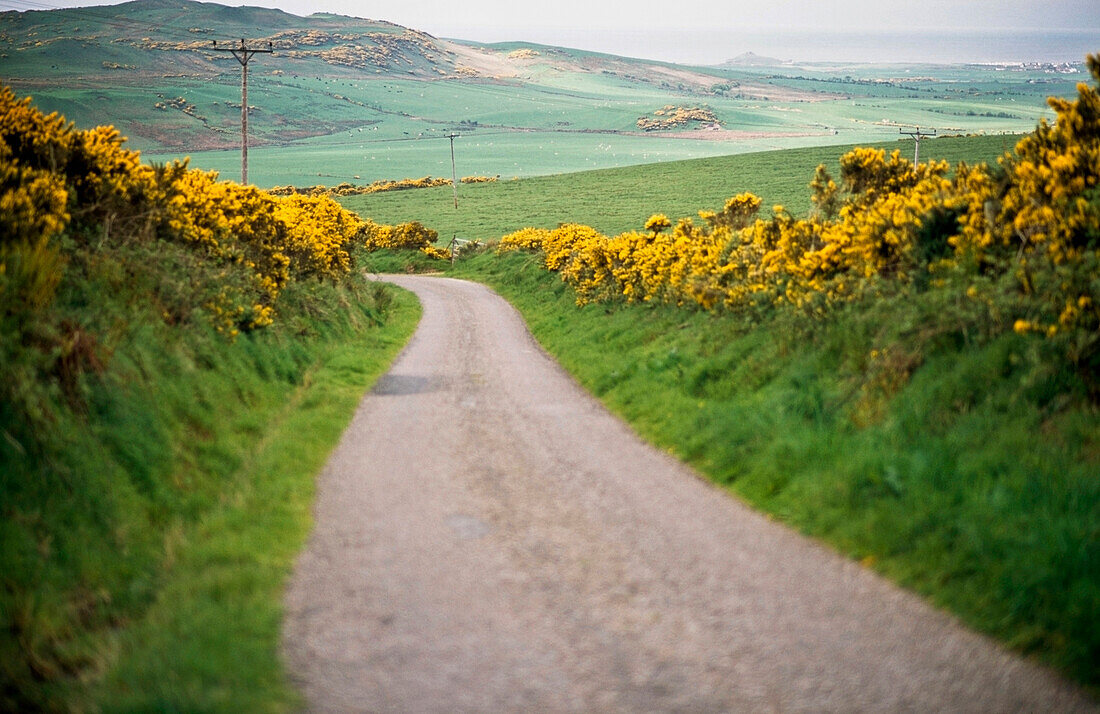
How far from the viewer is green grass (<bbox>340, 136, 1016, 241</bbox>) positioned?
208ft

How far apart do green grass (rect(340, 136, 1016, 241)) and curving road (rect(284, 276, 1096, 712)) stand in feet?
153

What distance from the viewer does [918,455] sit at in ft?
26.0

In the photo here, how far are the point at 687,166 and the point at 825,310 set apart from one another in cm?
8702

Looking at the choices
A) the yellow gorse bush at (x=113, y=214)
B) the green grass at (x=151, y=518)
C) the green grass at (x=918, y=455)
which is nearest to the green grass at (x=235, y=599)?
the green grass at (x=151, y=518)

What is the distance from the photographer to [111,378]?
9320 mm

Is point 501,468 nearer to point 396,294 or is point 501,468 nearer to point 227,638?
point 227,638

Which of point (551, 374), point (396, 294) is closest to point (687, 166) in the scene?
point (396, 294)

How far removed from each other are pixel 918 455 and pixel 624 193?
74.7 metres

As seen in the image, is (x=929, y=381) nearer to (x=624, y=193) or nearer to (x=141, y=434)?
(x=141, y=434)

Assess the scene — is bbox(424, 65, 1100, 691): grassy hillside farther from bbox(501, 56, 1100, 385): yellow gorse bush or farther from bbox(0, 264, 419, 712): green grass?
bbox(0, 264, 419, 712): green grass

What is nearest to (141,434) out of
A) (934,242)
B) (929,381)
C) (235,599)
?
(235,599)

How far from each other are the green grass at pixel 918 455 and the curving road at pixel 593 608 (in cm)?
37

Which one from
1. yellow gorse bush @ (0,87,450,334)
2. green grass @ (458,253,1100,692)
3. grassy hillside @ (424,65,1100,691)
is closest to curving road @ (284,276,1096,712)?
green grass @ (458,253,1100,692)

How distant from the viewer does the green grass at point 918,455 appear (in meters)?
5.74
